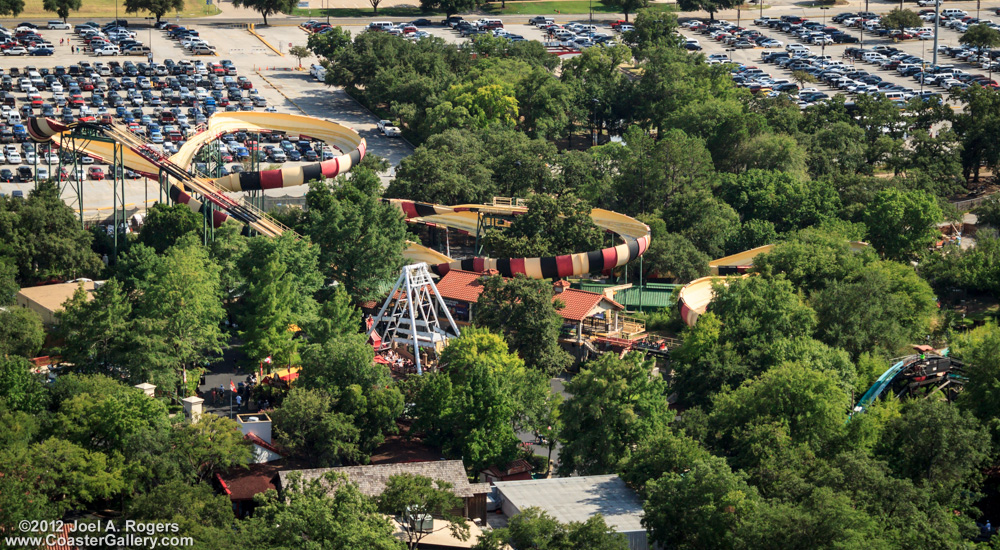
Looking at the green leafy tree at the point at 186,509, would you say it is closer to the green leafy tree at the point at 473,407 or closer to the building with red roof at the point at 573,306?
the green leafy tree at the point at 473,407

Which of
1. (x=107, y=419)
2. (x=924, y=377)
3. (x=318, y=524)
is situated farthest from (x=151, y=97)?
(x=318, y=524)

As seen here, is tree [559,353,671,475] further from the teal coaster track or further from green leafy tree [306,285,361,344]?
green leafy tree [306,285,361,344]

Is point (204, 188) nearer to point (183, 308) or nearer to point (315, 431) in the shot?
point (183, 308)

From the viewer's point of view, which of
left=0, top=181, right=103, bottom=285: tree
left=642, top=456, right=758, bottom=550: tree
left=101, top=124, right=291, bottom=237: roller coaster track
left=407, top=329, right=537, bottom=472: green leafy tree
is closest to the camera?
left=642, top=456, right=758, bottom=550: tree

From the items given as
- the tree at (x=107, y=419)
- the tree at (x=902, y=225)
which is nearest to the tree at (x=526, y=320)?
the tree at (x=107, y=419)

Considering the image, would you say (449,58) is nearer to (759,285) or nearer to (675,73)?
(675,73)

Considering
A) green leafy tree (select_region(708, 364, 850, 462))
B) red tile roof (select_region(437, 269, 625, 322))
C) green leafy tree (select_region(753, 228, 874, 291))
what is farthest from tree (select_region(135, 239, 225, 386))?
green leafy tree (select_region(753, 228, 874, 291))
